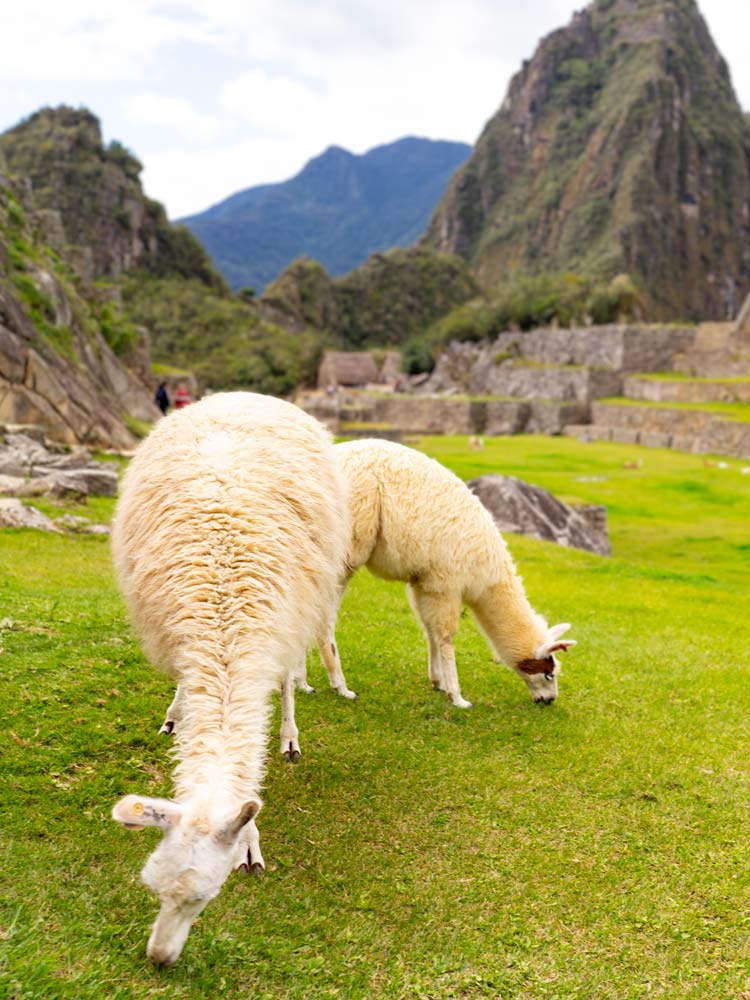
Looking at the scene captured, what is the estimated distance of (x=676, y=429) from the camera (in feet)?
117

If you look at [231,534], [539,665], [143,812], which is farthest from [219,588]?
[539,665]

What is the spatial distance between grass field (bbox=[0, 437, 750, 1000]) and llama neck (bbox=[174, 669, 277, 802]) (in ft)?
2.55

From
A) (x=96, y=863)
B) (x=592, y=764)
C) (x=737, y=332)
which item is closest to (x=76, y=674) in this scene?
(x=96, y=863)

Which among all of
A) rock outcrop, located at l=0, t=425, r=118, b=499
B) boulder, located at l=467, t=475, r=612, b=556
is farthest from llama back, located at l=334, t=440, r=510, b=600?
boulder, located at l=467, t=475, r=612, b=556

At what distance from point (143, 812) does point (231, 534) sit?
1.52 m

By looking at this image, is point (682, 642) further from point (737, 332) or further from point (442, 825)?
point (737, 332)

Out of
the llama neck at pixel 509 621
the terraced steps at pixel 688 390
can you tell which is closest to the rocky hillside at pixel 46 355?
the llama neck at pixel 509 621

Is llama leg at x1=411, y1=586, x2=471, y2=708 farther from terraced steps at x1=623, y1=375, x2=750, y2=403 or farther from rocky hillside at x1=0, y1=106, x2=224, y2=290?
rocky hillside at x1=0, y1=106, x2=224, y2=290

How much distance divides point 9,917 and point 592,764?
3740 mm

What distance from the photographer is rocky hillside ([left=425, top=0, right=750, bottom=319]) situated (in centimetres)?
15100

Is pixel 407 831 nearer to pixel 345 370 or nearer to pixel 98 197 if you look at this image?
pixel 345 370

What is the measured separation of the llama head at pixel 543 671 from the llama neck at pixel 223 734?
A: 10.7 ft

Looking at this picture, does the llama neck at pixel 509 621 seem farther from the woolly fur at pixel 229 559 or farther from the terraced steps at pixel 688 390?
the terraced steps at pixel 688 390

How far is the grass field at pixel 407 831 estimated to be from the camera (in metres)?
3.40
